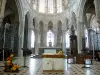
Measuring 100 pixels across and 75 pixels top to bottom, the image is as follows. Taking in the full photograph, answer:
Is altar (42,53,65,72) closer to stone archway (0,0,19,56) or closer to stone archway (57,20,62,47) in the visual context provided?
stone archway (0,0,19,56)

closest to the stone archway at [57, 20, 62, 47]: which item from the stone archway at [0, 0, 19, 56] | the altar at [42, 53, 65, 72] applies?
the stone archway at [0, 0, 19, 56]

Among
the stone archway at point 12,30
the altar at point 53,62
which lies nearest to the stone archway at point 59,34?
the stone archway at point 12,30

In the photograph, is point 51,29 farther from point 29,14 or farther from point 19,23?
point 19,23

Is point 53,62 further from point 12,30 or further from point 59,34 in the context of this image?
point 59,34

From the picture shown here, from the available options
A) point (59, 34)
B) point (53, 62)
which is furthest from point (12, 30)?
point (59, 34)

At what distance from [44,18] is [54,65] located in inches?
1011

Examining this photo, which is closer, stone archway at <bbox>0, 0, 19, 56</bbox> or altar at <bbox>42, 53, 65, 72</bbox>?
altar at <bbox>42, 53, 65, 72</bbox>

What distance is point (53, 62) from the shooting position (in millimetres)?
7305

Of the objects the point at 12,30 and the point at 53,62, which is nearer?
the point at 53,62

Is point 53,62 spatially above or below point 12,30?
below

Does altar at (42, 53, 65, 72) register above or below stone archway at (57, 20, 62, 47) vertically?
below

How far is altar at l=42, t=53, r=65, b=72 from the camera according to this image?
726 cm

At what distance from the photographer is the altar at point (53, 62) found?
23.8 ft

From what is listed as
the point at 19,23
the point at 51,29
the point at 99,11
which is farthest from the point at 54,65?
the point at 51,29
